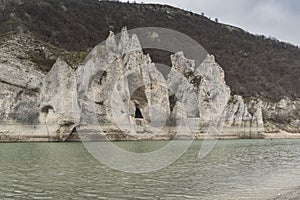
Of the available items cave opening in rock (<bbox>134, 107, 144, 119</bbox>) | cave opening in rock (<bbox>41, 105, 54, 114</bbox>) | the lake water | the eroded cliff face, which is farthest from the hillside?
the lake water

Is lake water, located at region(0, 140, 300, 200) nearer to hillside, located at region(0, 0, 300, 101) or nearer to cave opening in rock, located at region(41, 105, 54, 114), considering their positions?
cave opening in rock, located at region(41, 105, 54, 114)

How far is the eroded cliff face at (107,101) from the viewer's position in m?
48.1

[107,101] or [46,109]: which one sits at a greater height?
[107,101]

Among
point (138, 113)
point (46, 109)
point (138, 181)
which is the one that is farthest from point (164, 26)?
point (138, 181)

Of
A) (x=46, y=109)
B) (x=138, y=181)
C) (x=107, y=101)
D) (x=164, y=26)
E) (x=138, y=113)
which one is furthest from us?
(x=164, y=26)

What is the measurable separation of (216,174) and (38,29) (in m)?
70.8

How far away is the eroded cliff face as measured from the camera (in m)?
48.1

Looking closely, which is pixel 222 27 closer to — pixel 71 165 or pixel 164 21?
pixel 164 21

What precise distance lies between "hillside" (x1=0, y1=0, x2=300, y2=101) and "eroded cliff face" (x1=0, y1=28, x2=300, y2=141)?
16.6 feet

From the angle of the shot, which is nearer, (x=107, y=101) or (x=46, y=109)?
(x=46, y=109)

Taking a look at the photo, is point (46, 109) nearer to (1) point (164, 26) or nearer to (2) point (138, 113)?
(2) point (138, 113)

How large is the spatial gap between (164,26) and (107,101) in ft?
358

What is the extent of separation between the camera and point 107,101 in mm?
52969

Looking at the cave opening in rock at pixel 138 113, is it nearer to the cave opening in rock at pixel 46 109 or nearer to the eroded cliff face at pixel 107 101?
the eroded cliff face at pixel 107 101
